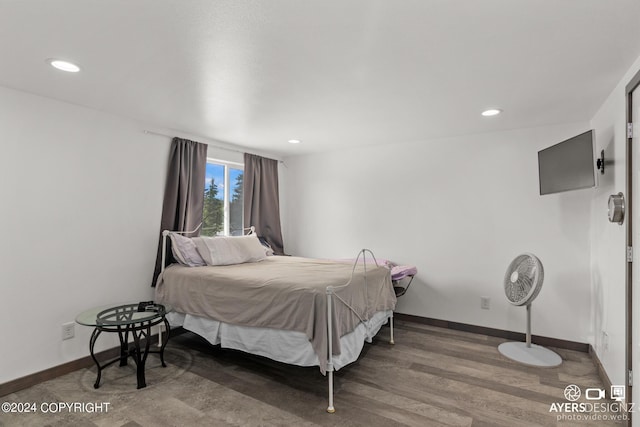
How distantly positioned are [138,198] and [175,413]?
2.09 meters

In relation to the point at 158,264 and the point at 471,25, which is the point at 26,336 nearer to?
the point at 158,264

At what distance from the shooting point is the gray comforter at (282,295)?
2400 millimetres

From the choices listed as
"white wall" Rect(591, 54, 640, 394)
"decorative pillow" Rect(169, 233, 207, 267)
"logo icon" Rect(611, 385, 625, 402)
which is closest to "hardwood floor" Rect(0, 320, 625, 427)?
"logo icon" Rect(611, 385, 625, 402)

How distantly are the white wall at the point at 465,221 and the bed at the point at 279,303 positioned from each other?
102cm

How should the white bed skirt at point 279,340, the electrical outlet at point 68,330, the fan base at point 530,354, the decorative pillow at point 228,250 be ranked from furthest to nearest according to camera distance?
the decorative pillow at point 228,250 → the fan base at point 530,354 → the electrical outlet at point 68,330 → the white bed skirt at point 279,340

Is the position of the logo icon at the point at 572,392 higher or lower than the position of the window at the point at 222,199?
lower

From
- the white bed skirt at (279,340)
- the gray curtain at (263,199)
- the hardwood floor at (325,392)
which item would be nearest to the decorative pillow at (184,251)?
the white bed skirt at (279,340)

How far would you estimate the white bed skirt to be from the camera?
8.02 ft

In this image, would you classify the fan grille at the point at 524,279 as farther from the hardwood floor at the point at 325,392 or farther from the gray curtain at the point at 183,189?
the gray curtain at the point at 183,189

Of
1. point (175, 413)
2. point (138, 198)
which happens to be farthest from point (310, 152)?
point (175, 413)

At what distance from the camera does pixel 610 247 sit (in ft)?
8.61

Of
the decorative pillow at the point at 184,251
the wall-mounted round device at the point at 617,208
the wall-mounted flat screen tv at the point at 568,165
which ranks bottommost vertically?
the decorative pillow at the point at 184,251

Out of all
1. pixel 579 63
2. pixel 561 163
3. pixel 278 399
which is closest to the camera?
pixel 579 63

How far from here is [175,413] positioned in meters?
2.28
